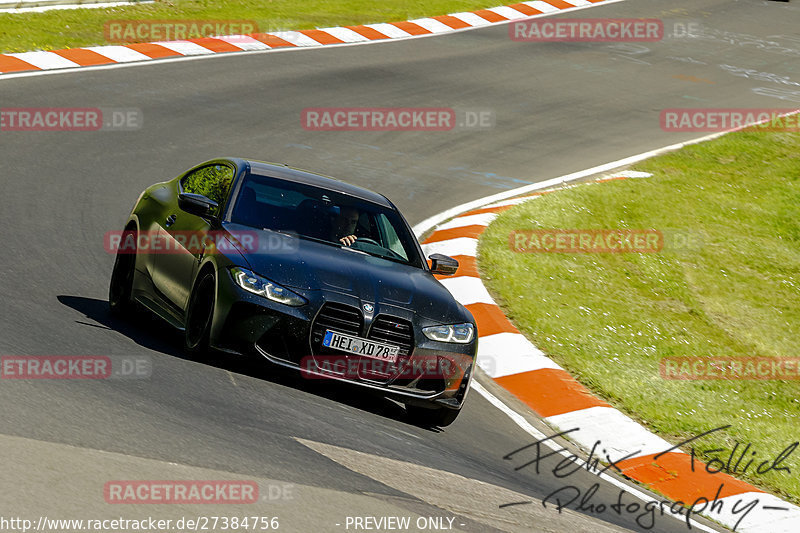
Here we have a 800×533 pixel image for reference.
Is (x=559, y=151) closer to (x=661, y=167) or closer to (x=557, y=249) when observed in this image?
(x=661, y=167)

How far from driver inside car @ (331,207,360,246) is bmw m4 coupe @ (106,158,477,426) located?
0.01 m

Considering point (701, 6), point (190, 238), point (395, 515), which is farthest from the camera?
point (701, 6)

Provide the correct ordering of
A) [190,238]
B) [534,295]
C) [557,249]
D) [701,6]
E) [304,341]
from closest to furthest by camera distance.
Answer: [304,341], [190,238], [534,295], [557,249], [701,6]

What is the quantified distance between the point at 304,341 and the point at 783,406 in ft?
16.7

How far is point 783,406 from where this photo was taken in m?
10.2

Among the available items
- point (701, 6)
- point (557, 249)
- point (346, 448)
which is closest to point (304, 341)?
point (346, 448)

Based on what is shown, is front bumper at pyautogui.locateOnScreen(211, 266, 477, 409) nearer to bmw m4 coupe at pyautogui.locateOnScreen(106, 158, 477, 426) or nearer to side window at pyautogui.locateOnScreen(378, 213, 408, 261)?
bmw m4 coupe at pyautogui.locateOnScreen(106, 158, 477, 426)

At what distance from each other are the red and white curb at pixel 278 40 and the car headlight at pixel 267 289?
34.7ft

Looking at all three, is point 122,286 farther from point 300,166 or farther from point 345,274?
point 300,166
